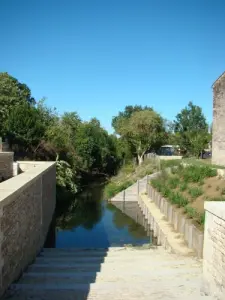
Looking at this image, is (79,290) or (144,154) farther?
(144,154)

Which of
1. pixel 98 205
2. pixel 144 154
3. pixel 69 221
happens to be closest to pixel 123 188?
pixel 98 205

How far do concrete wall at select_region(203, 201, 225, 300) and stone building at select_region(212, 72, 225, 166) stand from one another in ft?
59.1

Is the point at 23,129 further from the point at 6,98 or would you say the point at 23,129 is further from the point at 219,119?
the point at 219,119

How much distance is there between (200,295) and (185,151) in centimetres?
4780

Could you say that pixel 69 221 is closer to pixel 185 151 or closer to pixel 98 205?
pixel 98 205

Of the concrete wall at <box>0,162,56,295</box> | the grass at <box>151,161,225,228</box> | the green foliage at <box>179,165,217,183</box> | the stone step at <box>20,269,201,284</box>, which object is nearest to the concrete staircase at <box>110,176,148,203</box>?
the grass at <box>151,161,225,228</box>

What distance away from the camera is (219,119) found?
963 inches

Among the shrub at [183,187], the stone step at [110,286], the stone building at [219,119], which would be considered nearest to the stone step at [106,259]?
the stone step at [110,286]

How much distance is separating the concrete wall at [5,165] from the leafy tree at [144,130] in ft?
86.4

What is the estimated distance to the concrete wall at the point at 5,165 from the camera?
16094 millimetres

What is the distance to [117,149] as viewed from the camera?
5091cm

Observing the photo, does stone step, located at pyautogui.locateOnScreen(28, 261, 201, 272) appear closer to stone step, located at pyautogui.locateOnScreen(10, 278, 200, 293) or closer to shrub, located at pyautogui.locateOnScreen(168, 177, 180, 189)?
stone step, located at pyautogui.locateOnScreen(10, 278, 200, 293)

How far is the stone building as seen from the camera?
24141 millimetres

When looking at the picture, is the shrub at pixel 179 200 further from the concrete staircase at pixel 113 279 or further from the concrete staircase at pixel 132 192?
the concrete staircase at pixel 132 192
